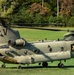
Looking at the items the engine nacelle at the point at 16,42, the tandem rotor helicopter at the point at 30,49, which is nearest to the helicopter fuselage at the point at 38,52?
the tandem rotor helicopter at the point at 30,49

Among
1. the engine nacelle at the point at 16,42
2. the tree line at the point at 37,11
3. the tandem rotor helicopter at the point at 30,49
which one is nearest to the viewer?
the engine nacelle at the point at 16,42

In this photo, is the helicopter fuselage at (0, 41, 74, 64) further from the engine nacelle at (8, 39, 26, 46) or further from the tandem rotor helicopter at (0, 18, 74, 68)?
the engine nacelle at (8, 39, 26, 46)

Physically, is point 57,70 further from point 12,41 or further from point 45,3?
point 45,3

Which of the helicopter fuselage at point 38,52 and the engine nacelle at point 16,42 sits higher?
the engine nacelle at point 16,42

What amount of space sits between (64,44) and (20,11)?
4553cm

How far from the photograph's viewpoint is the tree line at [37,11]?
6134 centimetres

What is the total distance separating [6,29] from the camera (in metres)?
18.4

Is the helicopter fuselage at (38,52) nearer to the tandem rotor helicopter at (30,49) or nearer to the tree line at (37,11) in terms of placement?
the tandem rotor helicopter at (30,49)

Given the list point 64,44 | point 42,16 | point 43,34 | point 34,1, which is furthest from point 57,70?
point 34,1

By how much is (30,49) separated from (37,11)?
4781 cm

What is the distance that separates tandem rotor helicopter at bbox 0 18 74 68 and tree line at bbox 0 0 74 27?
134 feet

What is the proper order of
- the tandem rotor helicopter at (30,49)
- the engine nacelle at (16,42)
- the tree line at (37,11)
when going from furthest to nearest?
the tree line at (37,11), the tandem rotor helicopter at (30,49), the engine nacelle at (16,42)

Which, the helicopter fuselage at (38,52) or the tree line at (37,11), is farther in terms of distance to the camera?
the tree line at (37,11)

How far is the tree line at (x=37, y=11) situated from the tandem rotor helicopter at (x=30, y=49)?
40790 mm
